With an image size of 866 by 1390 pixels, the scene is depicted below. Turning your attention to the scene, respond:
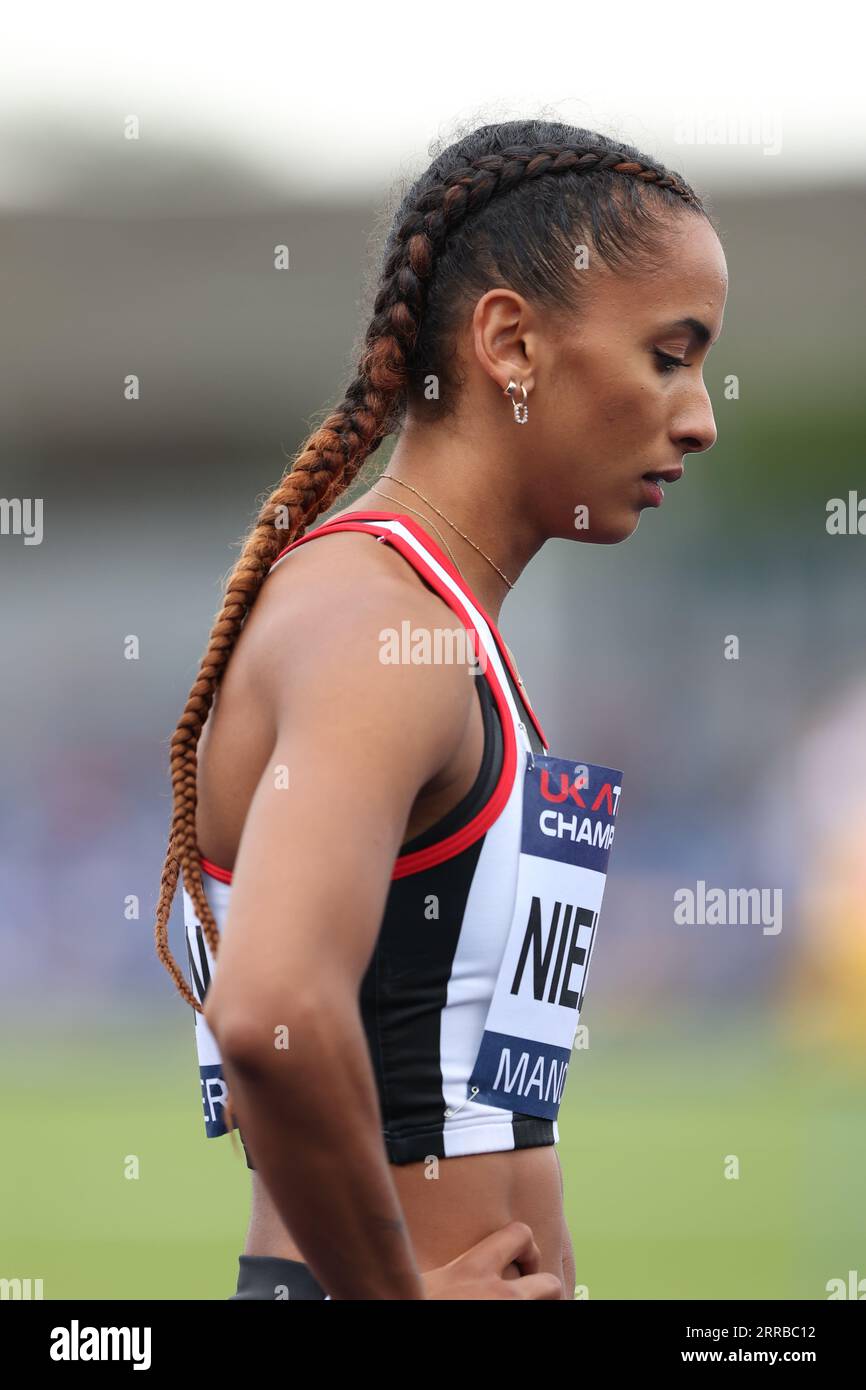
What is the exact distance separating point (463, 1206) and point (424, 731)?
54cm

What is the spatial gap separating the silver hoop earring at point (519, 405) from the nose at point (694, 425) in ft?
0.59

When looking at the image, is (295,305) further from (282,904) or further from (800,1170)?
(282,904)

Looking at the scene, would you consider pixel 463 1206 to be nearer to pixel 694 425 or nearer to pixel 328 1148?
pixel 328 1148

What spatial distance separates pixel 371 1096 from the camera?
4.33 feet

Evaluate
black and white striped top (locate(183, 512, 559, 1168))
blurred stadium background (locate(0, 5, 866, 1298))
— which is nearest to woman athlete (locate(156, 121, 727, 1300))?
black and white striped top (locate(183, 512, 559, 1168))

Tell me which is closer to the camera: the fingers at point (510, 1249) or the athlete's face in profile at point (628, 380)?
the fingers at point (510, 1249)

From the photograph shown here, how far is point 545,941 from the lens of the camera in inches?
65.2

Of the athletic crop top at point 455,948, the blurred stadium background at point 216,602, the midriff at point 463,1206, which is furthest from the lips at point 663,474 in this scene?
the blurred stadium background at point 216,602

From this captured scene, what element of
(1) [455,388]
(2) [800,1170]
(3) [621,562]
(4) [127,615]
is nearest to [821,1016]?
(2) [800,1170]

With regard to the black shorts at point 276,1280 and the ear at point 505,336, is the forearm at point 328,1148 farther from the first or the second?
the ear at point 505,336

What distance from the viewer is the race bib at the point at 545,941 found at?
63.5 inches

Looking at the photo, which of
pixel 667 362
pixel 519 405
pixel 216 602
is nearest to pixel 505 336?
pixel 519 405

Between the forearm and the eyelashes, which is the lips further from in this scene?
the forearm

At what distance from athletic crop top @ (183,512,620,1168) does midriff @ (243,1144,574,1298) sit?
0.7 inches
